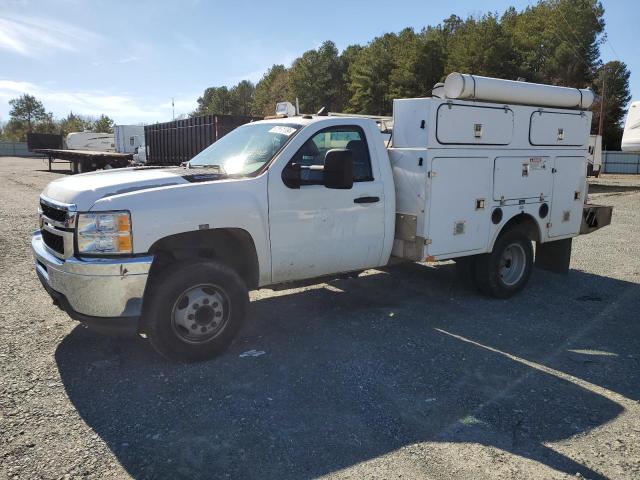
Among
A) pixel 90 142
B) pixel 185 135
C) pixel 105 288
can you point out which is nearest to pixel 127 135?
pixel 90 142

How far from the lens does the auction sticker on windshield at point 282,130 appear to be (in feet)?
16.4

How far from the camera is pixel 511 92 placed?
5.95 meters

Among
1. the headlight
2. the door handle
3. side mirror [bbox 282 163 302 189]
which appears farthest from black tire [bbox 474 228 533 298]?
the headlight

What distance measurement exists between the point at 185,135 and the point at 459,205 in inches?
618

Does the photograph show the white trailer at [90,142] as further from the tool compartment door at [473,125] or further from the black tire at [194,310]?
the black tire at [194,310]

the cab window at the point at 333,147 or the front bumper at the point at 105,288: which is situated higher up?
the cab window at the point at 333,147

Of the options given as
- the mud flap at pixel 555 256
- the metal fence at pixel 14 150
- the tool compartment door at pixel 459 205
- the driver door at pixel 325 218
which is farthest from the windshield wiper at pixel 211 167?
the metal fence at pixel 14 150

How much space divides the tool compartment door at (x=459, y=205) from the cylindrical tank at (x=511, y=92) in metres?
0.70

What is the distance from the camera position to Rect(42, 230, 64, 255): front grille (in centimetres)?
415

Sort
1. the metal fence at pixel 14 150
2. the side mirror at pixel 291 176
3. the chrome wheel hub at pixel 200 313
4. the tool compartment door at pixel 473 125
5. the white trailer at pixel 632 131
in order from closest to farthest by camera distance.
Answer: the chrome wheel hub at pixel 200 313, the side mirror at pixel 291 176, the tool compartment door at pixel 473 125, the white trailer at pixel 632 131, the metal fence at pixel 14 150

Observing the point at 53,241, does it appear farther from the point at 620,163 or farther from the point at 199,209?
the point at 620,163

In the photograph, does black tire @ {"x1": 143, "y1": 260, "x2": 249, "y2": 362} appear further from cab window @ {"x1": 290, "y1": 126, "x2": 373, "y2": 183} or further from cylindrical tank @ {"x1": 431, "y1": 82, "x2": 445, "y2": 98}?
cylindrical tank @ {"x1": 431, "y1": 82, "x2": 445, "y2": 98}

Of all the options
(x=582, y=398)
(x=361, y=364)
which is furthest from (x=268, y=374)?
(x=582, y=398)

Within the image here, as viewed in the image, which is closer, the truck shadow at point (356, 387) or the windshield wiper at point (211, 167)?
the truck shadow at point (356, 387)
